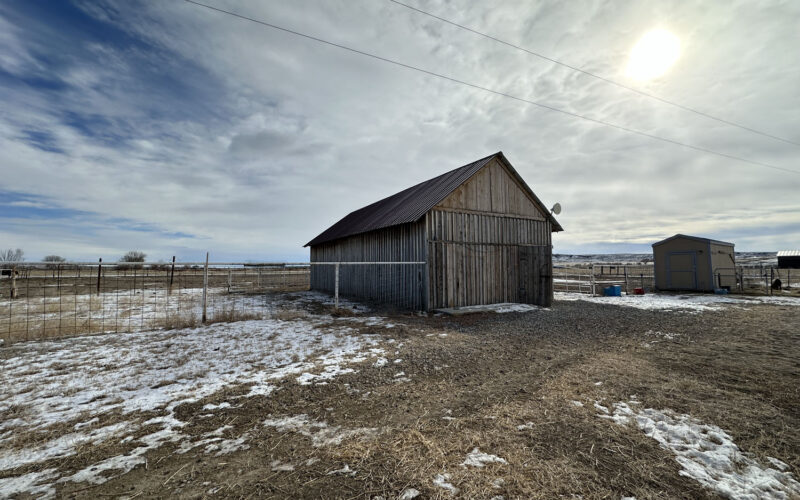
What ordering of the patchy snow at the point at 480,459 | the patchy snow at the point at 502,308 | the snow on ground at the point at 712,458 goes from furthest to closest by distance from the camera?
1. the patchy snow at the point at 502,308
2. the patchy snow at the point at 480,459
3. the snow on ground at the point at 712,458

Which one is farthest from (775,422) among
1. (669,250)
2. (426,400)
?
(669,250)

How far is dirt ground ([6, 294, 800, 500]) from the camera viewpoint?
2645mm

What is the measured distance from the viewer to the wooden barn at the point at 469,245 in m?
12.7

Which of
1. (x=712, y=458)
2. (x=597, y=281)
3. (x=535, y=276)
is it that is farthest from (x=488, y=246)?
(x=597, y=281)

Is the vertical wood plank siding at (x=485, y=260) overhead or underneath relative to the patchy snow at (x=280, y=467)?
overhead

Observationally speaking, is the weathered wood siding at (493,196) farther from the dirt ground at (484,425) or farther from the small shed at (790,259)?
the small shed at (790,259)

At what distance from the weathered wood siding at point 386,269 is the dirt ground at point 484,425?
5780mm

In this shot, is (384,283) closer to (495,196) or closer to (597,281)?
(495,196)

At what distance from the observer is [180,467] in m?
2.91

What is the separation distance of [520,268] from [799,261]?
195 ft

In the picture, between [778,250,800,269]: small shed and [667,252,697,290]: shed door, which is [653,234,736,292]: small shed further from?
[778,250,800,269]: small shed

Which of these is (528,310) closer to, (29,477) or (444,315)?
(444,315)

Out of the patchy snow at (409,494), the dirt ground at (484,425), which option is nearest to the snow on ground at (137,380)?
the dirt ground at (484,425)

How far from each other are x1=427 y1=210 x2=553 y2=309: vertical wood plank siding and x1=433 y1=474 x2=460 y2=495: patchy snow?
953 cm
